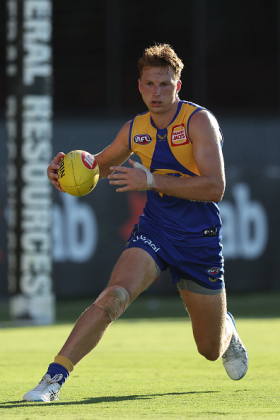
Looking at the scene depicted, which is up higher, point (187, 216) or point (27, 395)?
point (187, 216)

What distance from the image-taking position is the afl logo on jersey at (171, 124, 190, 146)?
6281 mm

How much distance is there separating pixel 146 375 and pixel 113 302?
71.6 inches

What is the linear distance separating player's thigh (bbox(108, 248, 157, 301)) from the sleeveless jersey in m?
0.31

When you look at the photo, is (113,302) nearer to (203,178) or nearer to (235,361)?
(203,178)

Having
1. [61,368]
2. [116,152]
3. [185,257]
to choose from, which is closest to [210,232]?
[185,257]

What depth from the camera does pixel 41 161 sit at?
12180 mm

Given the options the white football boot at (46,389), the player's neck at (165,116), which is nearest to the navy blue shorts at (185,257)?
the player's neck at (165,116)

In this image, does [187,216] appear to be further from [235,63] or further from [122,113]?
[235,63]

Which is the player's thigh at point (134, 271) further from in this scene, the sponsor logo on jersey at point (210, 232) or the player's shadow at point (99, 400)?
the player's shadow at point (99, 400)

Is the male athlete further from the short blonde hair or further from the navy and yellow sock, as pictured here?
the navy and yellow sock

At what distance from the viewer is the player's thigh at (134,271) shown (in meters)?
5.91

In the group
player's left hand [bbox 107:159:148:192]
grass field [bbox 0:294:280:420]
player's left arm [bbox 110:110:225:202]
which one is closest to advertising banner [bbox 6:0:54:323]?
grass field [bbox 0:294:280:420]

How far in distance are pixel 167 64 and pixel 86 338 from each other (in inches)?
79.8

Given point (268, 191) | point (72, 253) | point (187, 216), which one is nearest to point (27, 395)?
point (187, 216)
